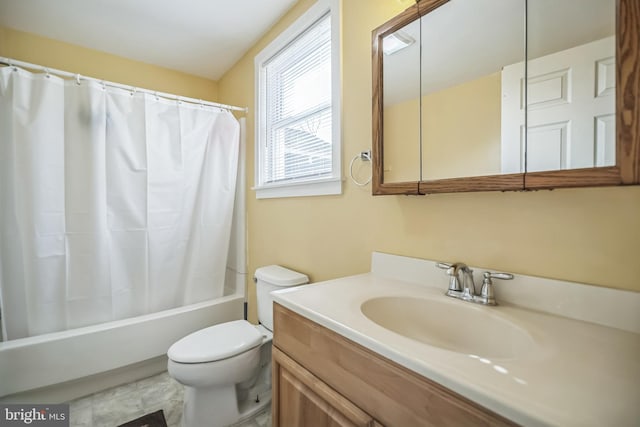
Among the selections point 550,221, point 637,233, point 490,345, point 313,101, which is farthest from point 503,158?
point 313,101

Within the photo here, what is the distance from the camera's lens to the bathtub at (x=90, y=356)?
58.1 inches

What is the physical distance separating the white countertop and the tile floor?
1.25m

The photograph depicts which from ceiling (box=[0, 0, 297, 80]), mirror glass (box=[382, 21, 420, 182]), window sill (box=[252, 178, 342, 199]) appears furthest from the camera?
ceiling (box=[0, 0, 297, 80])

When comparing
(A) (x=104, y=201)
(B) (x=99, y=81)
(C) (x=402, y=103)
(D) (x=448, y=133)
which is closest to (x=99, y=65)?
(B) (x=99, y=81)

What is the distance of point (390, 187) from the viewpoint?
110cm

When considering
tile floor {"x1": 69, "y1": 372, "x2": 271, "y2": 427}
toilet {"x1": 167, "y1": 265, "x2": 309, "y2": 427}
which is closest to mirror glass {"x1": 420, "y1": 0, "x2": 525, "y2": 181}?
toilet {"x1": 167, "y1": 265, "x2": 309, "y2": 427}

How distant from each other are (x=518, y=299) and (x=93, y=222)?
7.23ft

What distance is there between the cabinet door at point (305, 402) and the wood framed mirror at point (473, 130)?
0.72m

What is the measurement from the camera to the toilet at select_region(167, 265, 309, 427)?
4.28 ft

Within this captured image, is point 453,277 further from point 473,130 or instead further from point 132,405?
point 132,405

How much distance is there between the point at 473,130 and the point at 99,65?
274 cm

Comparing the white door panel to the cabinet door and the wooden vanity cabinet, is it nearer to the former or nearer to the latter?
the wooden vanity cabinet

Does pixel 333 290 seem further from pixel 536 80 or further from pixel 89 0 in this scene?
pixel 89 0

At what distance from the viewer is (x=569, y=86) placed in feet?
2.35
